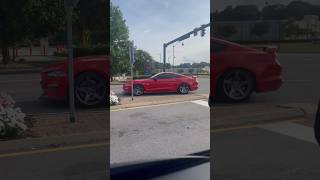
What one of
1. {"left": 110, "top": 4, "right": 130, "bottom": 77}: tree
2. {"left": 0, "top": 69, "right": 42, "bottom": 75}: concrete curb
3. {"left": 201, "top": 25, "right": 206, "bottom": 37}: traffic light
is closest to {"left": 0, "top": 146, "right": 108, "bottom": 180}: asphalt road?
{"left": 0, "top": 69, "right": 42, "bottom": 75}: concrete curb

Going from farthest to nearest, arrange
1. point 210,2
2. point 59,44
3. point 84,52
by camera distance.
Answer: point 59,44 → point 84,52 → point 210,2

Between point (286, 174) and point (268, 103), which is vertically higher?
point (268, 103)

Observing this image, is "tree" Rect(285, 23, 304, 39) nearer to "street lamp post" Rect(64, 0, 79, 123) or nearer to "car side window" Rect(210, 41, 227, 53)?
"car side window" Rect(210, 41, 227, 53)

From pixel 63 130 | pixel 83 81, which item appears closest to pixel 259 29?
pixel 83 81

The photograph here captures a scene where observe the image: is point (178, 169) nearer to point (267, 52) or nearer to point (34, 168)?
point (267, 52)

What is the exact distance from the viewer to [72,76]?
96.8 inches

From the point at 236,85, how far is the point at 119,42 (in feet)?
1.77

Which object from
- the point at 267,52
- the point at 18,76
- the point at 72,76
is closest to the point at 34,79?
the point at 18,76

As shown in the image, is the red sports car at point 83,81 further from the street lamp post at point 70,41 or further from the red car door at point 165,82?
the red car door at point 165,82

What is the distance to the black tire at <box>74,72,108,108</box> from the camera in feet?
7.15

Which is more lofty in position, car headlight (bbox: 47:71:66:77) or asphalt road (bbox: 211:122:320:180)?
car headlight (bbox: 47:71:66:77)

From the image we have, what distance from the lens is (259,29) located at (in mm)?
1944

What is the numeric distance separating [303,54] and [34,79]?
1474 mm

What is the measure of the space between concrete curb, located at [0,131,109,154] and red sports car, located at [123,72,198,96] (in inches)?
34.9
